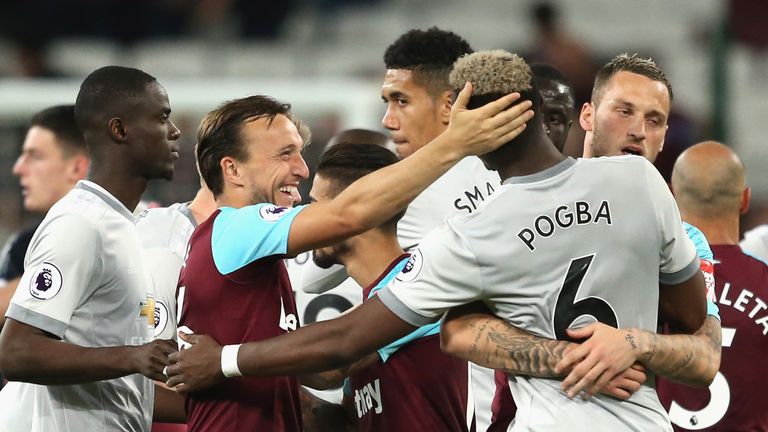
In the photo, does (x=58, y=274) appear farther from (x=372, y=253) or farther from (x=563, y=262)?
(x=563, y=262)

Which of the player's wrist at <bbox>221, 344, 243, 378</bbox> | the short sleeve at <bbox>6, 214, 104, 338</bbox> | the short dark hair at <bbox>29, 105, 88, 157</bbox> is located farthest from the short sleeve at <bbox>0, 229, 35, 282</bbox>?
the player's wrist at <bbox>221, 344, 243, 378</bbox>

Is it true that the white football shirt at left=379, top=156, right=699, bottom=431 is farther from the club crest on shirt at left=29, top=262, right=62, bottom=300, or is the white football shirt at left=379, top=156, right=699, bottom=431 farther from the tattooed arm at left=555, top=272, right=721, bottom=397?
the club crest on shirt at left=29, top=262, right=62, bottom=300

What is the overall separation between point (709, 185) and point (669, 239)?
2.03m

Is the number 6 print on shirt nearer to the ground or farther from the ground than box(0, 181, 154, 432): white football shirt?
nearer to the ground

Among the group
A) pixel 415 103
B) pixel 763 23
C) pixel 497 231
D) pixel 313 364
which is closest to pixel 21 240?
pixel 415 103

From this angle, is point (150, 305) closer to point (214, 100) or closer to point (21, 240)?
point (21, 240)

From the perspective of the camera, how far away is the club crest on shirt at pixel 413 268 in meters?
3.44

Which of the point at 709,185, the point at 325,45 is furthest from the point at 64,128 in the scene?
the point at 325,45

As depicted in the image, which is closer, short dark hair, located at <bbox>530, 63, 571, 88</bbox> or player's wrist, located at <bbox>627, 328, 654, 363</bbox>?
player's wrist, located at <bbox>627, 328, 654, 363</bbox>

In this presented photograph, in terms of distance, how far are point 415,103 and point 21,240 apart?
290cm

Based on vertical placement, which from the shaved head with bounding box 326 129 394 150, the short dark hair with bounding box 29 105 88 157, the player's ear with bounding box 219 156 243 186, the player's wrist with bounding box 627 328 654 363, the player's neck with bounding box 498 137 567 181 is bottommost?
the player's wrist with bounding box 627 328 654 363

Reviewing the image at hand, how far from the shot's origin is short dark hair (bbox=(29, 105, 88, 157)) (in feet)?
23.2

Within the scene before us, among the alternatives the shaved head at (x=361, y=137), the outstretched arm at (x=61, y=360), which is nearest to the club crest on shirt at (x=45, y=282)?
the outstretched arm at (x=61, y=360)

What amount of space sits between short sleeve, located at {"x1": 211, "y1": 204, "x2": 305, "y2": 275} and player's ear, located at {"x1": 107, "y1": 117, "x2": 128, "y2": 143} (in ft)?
2.25
